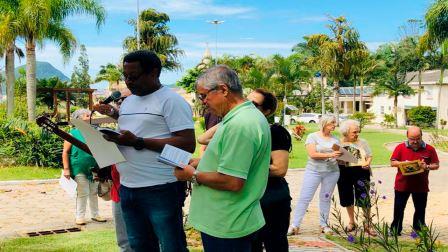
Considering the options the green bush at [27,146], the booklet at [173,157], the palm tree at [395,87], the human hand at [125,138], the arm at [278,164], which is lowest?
the green bush at [27,146]

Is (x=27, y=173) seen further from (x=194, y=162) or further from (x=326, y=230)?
(x=194, y=162)

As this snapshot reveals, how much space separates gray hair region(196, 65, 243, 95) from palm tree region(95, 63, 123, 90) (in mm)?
55984

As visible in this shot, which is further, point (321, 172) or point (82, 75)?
point (82, 75)

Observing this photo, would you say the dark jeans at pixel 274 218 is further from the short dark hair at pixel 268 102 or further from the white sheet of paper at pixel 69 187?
the white sheet of paper at pixel 69 187

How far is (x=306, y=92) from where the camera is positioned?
234 ft

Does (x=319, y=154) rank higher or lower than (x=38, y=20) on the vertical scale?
lower

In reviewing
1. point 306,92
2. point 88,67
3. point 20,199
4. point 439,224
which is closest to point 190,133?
point 439,224

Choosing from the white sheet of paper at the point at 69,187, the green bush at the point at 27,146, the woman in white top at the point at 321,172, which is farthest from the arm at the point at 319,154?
the green bush at the point at 27,146

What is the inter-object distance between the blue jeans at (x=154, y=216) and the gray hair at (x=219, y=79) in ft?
3.14

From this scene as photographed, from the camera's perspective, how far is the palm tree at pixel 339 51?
158 ft

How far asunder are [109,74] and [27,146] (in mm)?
48678

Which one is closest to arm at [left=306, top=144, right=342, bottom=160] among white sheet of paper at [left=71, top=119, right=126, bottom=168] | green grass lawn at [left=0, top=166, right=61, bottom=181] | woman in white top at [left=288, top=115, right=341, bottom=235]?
woman in white top at [left=288, top=115, right=341, bottom=235]

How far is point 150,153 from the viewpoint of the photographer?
3.51 m

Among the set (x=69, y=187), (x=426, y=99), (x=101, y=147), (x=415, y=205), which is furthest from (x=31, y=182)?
(x=426, y=99)
